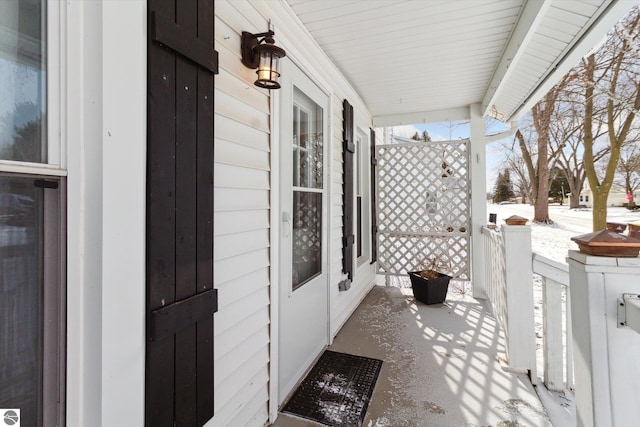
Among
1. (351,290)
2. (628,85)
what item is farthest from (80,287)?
(628,85)

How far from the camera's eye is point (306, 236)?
243 cm

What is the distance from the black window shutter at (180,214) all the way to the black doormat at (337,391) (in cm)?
87

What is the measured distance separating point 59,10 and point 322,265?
7.39 ft

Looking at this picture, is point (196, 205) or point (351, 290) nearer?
point (196, 205)

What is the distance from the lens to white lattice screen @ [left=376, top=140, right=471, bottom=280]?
4355 millimetres

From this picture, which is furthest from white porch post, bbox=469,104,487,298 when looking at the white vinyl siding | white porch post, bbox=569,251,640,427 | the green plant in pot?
the white vinyl siding

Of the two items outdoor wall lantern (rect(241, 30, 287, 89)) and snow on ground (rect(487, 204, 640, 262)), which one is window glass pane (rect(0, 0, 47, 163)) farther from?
snow on ground (rect(487, 204, 640, 262))

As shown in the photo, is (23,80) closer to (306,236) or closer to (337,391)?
(306,236)

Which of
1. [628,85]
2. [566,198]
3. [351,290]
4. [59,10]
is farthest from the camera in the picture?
[566,198]

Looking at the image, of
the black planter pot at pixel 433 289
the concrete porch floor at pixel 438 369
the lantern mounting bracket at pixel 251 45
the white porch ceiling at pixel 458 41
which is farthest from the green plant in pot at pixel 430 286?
the lantern mounting bracket at pixel 251 45

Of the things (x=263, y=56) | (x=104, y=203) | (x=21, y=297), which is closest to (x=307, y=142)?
(x=263, y=56)

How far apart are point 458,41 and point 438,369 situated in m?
2.68

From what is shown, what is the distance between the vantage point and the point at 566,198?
14.9 metres

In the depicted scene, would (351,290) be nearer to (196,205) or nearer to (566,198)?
(196,205)
